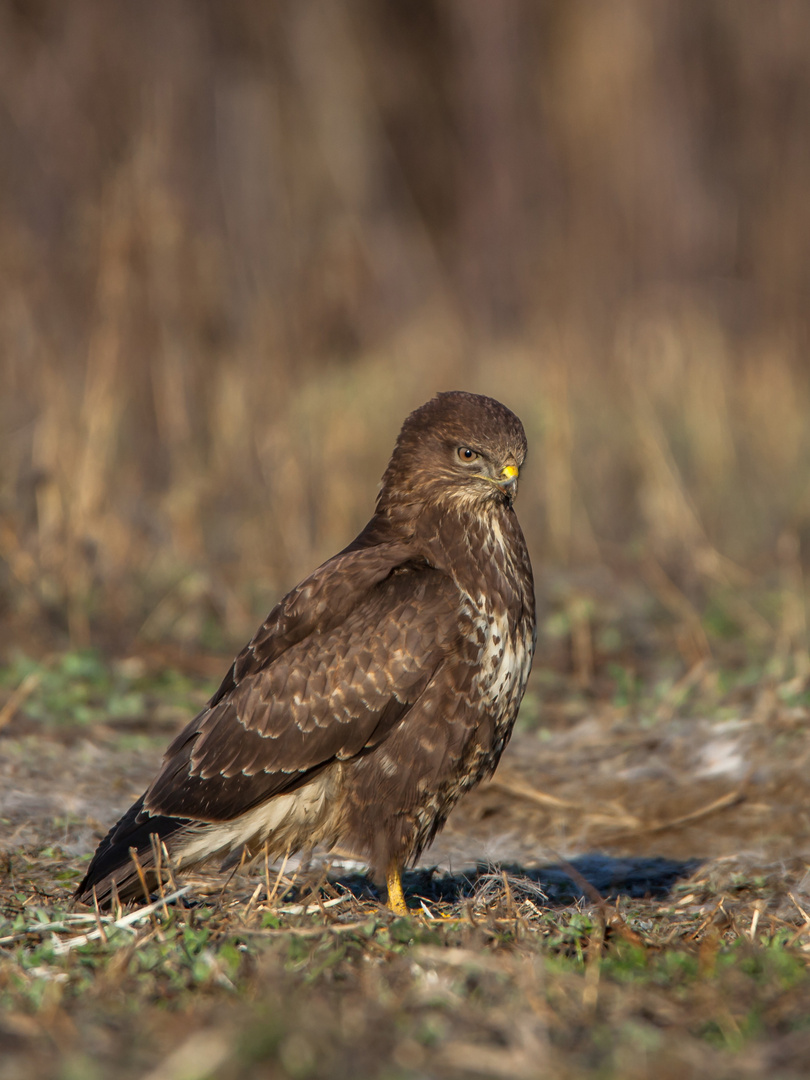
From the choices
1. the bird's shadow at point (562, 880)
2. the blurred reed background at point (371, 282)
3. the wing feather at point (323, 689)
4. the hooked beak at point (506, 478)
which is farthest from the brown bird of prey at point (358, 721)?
the blurred reed background at point (371, 282)

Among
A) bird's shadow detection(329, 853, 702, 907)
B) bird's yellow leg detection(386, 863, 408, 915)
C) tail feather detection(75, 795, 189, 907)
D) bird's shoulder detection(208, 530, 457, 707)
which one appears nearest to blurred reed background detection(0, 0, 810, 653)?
bird's shadow detection(329, 853, 702, 907)

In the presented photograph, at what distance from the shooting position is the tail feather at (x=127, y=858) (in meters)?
3.48

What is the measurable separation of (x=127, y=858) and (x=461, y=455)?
1.53 m

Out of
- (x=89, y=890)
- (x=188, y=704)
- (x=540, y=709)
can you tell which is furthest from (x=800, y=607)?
(x=89, y=890)

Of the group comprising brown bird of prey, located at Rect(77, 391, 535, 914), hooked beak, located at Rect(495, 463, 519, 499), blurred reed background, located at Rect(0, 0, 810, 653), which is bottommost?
brown bird of prey, located at Rect(77, 391, 535, 914)

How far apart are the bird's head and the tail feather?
122 centimetres

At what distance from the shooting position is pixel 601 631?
274 inches

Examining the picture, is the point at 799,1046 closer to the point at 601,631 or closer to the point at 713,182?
the point at 601,631

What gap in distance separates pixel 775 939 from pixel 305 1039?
1489mm

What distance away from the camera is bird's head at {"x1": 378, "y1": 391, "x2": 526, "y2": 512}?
3.98 metres

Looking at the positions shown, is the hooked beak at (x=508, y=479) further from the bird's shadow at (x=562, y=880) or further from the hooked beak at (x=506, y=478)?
the bird's shadow at (x=562, y=880)

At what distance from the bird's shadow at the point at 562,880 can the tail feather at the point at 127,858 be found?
613mm

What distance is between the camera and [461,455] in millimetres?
4027

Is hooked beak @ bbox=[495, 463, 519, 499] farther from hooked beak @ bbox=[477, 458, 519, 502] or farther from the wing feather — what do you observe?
the wing feather
